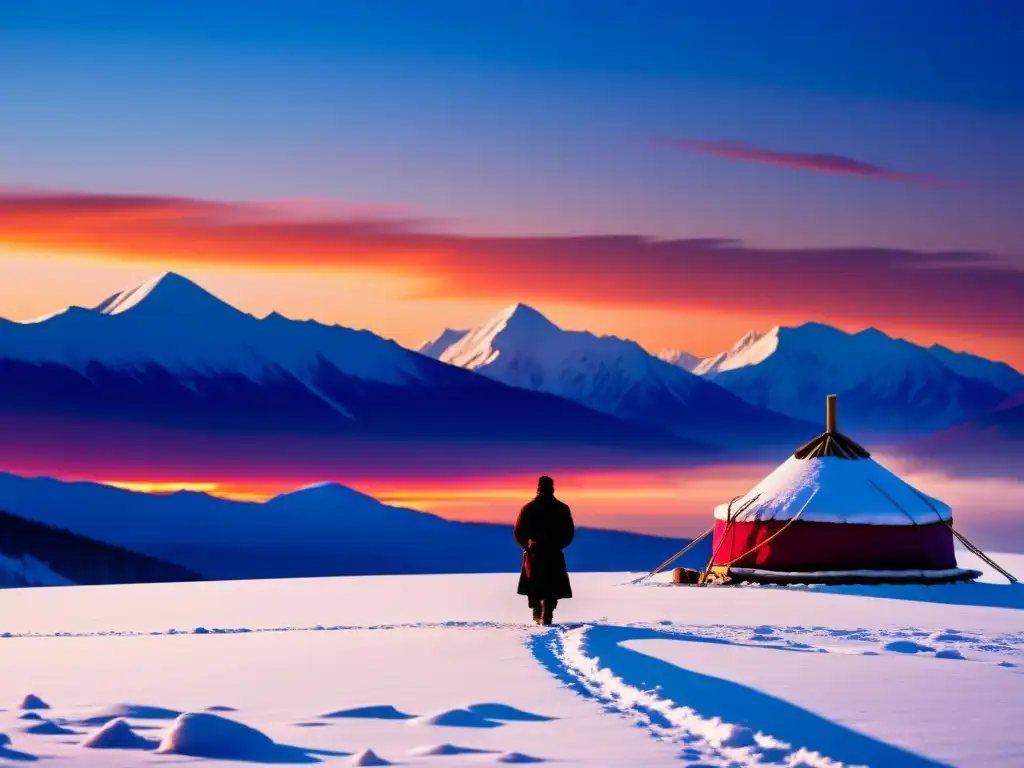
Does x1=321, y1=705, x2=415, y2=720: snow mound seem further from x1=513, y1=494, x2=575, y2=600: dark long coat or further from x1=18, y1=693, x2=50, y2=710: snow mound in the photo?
x1=513, y1=494, x2=575, y2=600: dark long coat

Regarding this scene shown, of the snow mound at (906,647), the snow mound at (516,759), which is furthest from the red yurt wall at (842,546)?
the snow mound at (516,759)

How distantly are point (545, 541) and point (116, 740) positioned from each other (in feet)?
28.0

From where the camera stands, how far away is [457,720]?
9.85m

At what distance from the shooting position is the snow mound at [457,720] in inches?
383

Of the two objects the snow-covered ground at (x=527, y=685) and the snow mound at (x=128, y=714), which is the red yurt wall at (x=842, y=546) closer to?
the snow-covered ground at (x=527, y=685)

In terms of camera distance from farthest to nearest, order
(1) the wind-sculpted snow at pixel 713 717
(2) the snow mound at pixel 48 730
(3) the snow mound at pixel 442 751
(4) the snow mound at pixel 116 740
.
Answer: (2) the snow mound at pixel 48 730 < (4) the snow mound at pixel 116 740 < (3) the snow mound at pixel 442 751 < (1) the wind-sculpted snow at pixel 713 717

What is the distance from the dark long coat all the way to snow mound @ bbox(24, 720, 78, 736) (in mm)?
7943

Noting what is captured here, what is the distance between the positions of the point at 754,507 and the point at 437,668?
1297cm

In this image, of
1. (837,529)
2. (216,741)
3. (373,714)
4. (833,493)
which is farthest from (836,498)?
(216,741)

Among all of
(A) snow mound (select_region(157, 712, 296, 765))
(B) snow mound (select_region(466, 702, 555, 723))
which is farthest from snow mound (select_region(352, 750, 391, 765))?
(B) snow mound (select_region(466, 702, 555, 723))

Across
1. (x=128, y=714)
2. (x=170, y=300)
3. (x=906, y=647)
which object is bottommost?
(x=128, y=714)

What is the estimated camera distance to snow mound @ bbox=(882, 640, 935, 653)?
14.5 meters

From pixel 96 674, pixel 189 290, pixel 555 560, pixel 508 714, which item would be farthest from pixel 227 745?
pixel 189 290

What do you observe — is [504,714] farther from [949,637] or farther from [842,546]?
[842,546]
